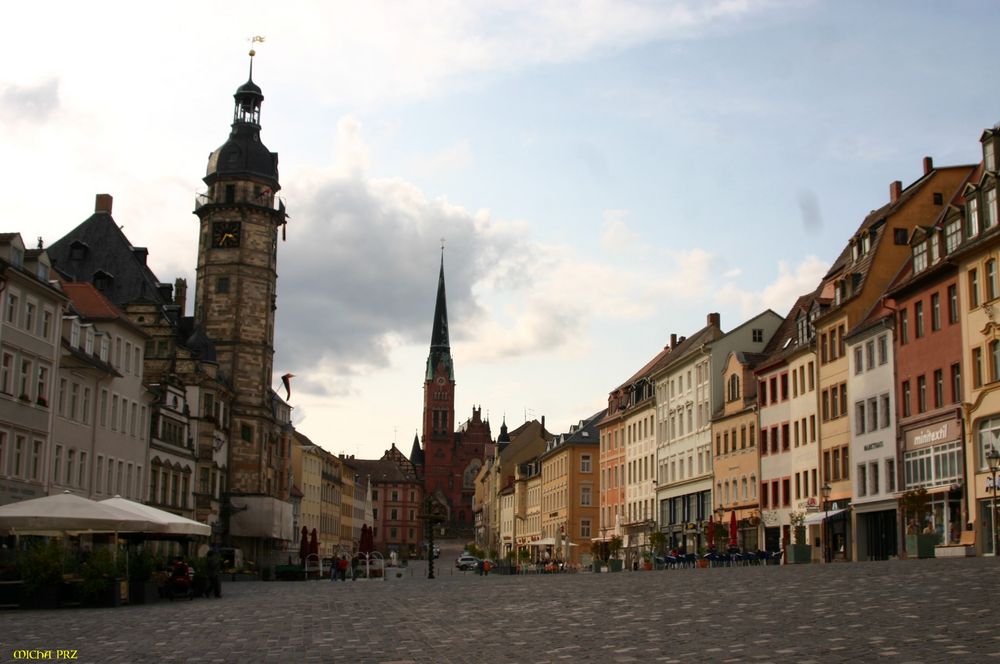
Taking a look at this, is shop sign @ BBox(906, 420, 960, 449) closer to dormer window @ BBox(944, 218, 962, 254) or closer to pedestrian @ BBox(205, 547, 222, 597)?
dormer window @ BBox(944, 218, 962, 254)

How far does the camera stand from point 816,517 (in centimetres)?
6312

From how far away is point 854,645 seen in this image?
15234 mm

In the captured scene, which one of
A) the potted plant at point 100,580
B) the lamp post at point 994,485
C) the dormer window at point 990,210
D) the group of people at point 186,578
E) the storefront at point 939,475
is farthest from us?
the storefront at point 939,475

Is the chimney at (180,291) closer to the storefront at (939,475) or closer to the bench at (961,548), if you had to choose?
the storefront at (939,475)

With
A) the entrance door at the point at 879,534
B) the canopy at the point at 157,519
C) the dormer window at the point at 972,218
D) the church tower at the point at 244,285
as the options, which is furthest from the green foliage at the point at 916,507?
the church tower at the point at 244,285

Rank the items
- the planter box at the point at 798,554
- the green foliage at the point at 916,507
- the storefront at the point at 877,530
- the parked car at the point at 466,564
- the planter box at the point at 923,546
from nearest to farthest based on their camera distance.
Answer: the planter box at the point at 923,546, the green foliage at the point at 916,507, the planter box at the point at 798,554, the storefront at the point at 877,530, the parked car at the point at 466,564

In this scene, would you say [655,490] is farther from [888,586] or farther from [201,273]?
[888,586]

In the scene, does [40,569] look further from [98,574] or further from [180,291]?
[180,291]

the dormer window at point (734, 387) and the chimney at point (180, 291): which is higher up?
the chimney at point (180, 291)

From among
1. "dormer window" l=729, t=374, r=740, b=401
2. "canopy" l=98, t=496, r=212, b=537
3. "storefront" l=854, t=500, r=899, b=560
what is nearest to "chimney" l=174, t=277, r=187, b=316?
"dormer window" l=729, t=374, r=740, b=401

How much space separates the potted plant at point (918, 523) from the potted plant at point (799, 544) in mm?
4412

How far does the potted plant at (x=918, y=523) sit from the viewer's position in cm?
4594

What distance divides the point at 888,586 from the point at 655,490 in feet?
237


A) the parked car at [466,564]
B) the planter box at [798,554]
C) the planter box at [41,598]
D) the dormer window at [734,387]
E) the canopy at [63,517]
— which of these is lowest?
the parked car at [466,564]
